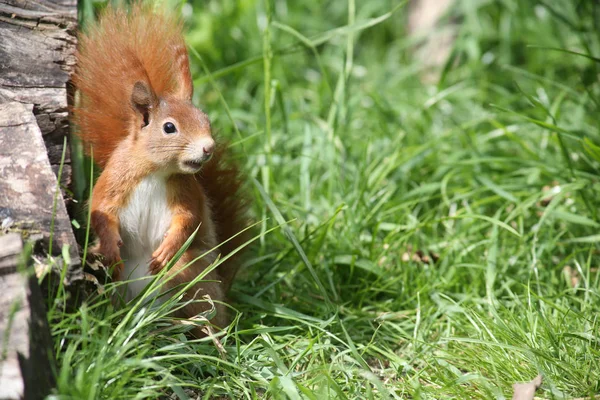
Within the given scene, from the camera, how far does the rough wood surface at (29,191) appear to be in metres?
2.04

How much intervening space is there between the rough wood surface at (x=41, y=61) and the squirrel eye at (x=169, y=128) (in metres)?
0.37

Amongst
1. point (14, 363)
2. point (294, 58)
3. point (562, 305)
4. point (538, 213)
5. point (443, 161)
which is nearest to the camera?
point (14, 363)

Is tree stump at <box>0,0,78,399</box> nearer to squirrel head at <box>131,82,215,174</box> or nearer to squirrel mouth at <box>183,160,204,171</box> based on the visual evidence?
squirrel head at <box>131,82,215,174</box>

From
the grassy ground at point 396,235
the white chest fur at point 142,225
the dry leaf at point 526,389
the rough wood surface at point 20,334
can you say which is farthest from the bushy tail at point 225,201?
the dry leaf at point 526,389

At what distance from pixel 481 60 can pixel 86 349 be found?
11.4 feet

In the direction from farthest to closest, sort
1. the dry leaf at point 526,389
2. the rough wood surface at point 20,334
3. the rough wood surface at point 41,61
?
the rough wood surface at point 41,61 → the dry leaf at point 526,389 → the rough wood surface at point 20,334

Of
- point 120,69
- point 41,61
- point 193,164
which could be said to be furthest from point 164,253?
point 41,61

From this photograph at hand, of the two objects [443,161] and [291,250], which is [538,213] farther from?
[291,250]

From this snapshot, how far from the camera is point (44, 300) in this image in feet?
6.47

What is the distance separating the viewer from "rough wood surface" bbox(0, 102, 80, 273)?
204cm

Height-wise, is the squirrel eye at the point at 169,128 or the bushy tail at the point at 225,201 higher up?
the squirrel eye at the point at 169,128

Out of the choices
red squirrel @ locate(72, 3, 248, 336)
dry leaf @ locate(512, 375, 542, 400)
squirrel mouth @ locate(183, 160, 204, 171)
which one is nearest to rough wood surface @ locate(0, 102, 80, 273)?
red squirrel @ locate(72, 3, 248, 336)

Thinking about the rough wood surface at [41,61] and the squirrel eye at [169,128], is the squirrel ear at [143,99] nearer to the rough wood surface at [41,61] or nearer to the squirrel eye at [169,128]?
the squirrel eye at [169,128]

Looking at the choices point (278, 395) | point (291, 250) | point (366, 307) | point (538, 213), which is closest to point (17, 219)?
point (278, 395)
